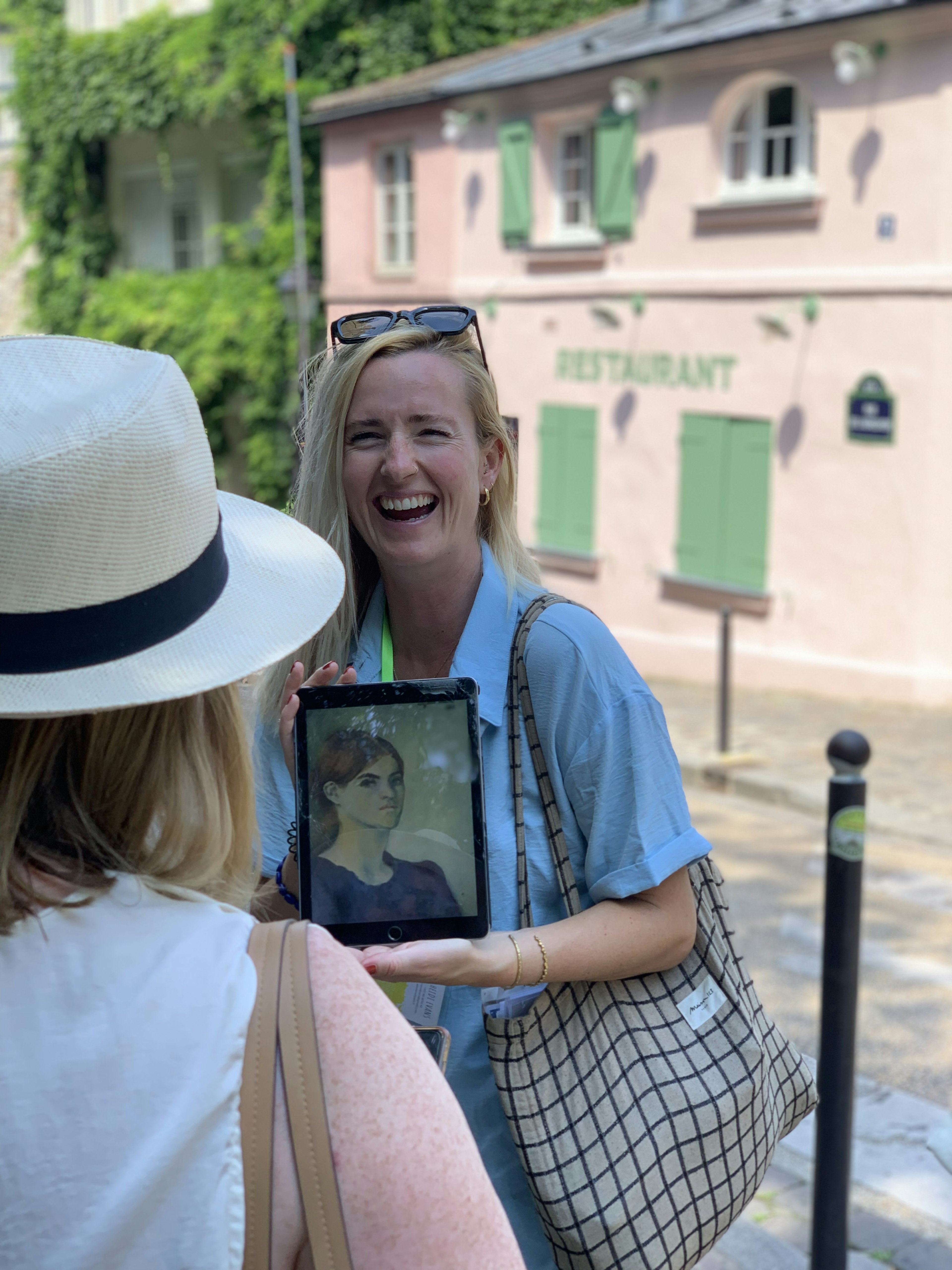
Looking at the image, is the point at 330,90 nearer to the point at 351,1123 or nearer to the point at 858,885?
the point at 858,885

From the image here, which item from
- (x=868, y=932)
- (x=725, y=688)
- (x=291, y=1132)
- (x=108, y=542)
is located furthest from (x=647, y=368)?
(x=291, y=1132)

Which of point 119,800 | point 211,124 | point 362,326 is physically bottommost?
point 119,800

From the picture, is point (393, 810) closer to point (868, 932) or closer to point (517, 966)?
point (517, 966)

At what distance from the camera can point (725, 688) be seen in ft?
32.0

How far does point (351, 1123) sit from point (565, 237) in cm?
1384

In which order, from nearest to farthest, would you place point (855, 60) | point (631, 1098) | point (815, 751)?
point (631, 1098) → point (815, 751) → point (855, 60)

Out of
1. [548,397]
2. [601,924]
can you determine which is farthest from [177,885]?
[548,397]

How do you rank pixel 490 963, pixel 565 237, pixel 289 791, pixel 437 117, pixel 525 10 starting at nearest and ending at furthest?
pixel 490 963 → pixel 289 791 → pixel 565 237 → pixel 437 117 → pixel 525 10

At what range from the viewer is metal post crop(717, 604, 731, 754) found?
9695 mm

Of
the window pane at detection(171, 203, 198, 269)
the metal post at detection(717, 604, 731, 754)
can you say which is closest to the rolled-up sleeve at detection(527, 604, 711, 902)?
the metal post at detection(717, 604, 731, 754)

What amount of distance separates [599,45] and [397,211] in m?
3.36

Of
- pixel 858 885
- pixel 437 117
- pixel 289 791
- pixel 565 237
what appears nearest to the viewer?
pixel 289 791

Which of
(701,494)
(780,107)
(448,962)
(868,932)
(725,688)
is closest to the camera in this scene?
(448,962)

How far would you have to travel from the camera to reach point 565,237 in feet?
46.2
